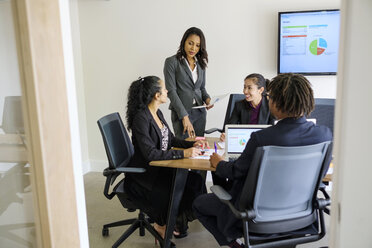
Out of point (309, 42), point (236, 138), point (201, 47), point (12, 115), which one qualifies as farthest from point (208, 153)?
point (309, 42)

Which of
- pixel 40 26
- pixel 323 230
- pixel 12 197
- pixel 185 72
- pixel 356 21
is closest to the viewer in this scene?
pixel 356 21

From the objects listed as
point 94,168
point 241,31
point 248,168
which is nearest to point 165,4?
point 241,31

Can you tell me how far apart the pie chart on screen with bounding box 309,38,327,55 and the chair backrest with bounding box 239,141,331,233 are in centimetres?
208

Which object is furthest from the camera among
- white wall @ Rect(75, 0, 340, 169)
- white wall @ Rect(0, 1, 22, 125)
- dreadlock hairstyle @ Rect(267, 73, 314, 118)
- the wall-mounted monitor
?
white wall @ Rect(75, 0, 340, 169)

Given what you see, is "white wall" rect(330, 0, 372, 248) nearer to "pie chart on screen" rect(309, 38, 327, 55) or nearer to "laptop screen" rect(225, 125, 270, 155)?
"laptop screen" rect(225, 125, 270, 155)

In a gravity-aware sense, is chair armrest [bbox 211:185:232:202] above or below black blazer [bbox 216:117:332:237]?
below

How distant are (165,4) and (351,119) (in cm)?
327

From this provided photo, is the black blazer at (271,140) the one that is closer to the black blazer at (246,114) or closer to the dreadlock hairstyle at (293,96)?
the dreadlock hairstyle at (293,96)

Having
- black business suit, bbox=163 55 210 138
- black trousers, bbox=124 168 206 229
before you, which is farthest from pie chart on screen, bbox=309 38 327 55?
black trousers, bbox=124 168 206 229

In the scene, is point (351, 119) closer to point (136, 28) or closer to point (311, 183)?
point (311, 183)

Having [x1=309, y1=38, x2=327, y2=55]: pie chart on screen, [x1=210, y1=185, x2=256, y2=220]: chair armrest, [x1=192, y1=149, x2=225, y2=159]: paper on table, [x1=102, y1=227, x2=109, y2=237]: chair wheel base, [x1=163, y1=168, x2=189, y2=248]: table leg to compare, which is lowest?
[x1=102, y1=227, x2=109, y2=237]: chair wheel base

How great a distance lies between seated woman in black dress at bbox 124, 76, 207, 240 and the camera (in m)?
2.30

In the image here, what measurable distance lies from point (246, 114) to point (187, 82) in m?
0.75

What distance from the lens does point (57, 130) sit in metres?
1.15
